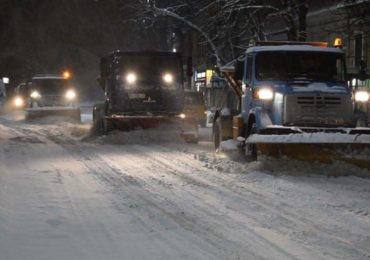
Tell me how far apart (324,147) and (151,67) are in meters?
8.73

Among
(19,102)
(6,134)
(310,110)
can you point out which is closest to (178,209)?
(310,110)

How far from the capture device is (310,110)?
12398 mm

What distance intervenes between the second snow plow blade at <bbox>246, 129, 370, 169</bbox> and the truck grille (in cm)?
105

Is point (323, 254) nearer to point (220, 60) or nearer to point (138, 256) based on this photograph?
point (138, 256)

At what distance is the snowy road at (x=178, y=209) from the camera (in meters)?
6.50

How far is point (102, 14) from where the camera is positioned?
227 feet

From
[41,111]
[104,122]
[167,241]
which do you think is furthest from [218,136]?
[41,111]

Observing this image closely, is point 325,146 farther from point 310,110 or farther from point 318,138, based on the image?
point 310,110

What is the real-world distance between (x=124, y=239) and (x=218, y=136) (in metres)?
9.30

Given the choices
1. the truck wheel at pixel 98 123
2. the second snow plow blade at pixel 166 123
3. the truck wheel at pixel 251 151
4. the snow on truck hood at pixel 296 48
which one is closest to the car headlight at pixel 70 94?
the truck wheel at pixel 98 123

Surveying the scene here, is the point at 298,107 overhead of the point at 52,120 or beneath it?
overhead

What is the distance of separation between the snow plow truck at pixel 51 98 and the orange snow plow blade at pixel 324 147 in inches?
711

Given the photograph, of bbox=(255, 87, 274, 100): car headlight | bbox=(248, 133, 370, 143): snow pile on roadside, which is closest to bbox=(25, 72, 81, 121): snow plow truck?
bbox=(255, 87, 274, 100): car headlight

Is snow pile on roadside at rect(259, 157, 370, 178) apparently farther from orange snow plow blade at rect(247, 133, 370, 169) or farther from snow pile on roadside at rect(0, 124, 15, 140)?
snow pile on roadside at rect(0, 124, 15, 140)
